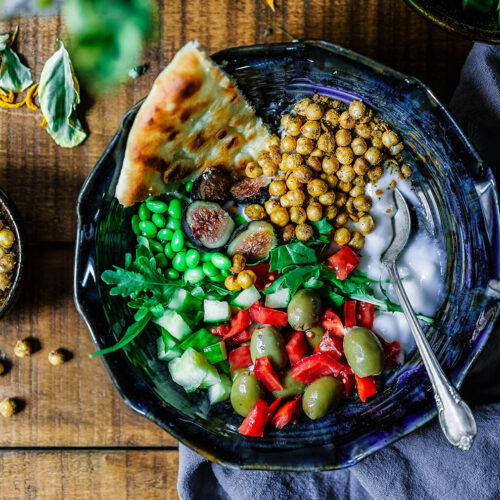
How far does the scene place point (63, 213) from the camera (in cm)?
215

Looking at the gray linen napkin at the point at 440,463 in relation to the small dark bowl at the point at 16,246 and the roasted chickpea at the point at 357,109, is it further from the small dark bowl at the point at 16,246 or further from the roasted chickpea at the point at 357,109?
the small dark bowl at the point at 16,246

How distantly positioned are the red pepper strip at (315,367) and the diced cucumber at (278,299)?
20cm

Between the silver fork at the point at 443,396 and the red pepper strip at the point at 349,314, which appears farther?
the red pepper strip at the point at 349,314

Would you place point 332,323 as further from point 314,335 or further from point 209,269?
point 209,269

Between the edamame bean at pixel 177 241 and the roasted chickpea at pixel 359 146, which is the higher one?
the roasted chickpea at pixel 359 146

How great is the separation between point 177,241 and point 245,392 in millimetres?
546

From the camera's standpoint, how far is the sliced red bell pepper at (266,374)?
1.88 metres

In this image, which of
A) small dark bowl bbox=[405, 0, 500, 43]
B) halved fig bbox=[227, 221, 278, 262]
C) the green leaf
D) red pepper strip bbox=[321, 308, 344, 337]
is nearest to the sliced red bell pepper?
red pepper strip bbox=[321, 308, 344, 337]

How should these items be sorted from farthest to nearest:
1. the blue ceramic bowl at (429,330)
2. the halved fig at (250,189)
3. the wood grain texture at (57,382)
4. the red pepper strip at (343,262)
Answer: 1. the wood grain texture at (57,382)
2. the halved fig at (250,189)
3. the red pepper strip at (343,262)
4. the blue ceramic bowl at (429,330)

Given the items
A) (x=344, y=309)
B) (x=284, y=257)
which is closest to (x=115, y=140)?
(x=284, y=257)

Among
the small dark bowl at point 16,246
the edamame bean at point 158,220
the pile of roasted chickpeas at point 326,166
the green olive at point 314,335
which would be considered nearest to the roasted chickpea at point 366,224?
the pile of roasted chickpeas at point 326,166

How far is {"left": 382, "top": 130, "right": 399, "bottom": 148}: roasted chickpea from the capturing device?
1.95 meters

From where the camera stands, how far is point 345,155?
196 centimetres

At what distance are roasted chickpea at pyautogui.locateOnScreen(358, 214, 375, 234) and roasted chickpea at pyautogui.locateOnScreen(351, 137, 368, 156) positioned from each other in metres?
0.22
